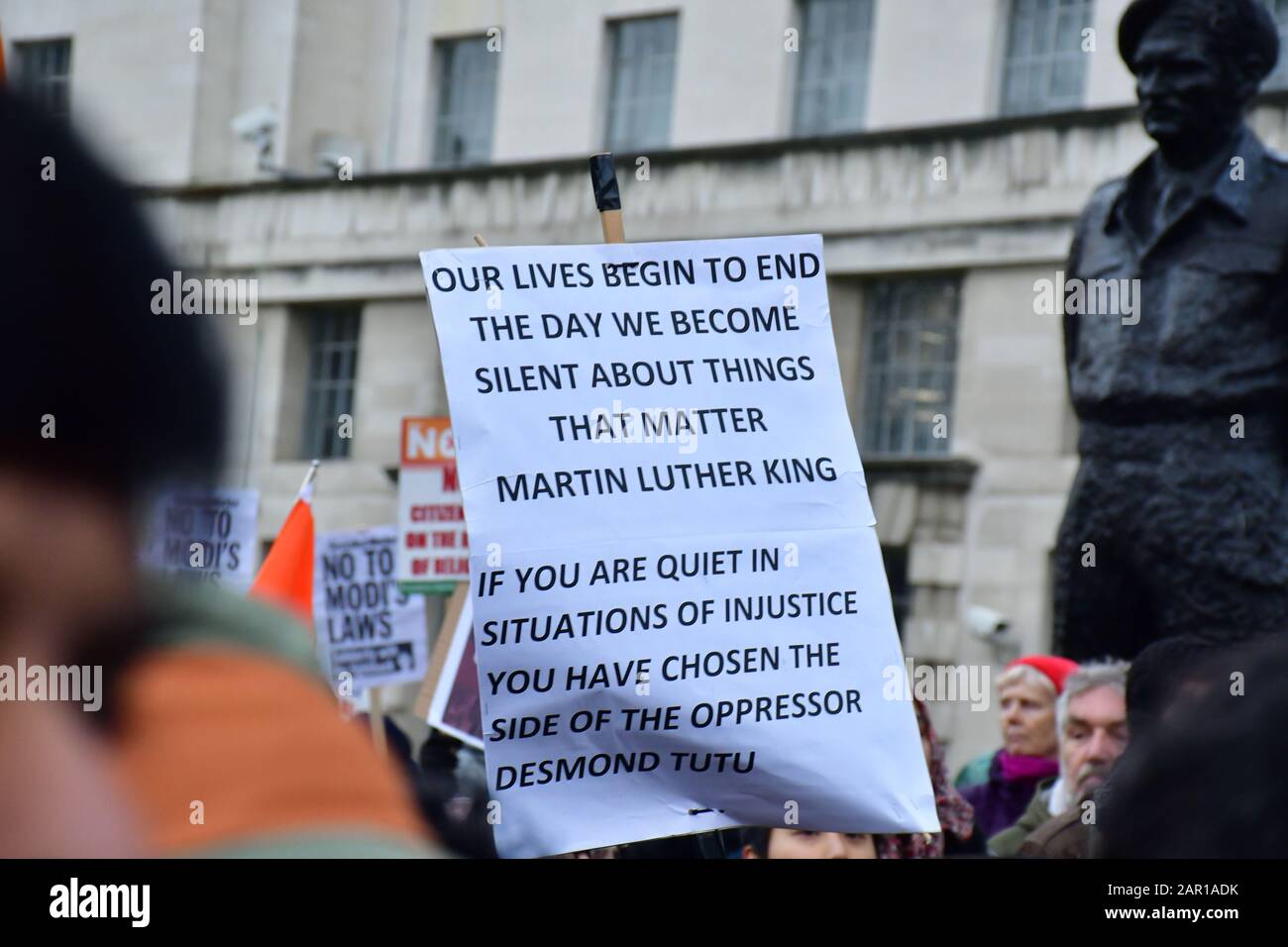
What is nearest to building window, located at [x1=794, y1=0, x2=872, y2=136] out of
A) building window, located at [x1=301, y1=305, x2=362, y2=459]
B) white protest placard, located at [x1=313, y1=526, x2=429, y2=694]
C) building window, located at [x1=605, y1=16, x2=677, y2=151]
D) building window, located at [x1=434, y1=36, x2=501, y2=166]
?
building window, located at [x1=605, y1=16, x2=677, y2=151]

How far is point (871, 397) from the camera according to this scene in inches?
859

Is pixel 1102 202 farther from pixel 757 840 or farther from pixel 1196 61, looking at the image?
pixel 757 840

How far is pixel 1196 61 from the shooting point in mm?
5496

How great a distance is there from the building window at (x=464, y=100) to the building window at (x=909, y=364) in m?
5.68

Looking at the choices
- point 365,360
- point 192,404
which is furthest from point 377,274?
point 192,404

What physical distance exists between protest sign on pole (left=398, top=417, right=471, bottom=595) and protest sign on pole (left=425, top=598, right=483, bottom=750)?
3.17 m

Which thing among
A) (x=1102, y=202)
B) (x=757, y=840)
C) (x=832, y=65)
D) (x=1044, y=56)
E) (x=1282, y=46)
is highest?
(x=832, y=65)

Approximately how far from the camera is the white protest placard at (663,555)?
3.85 metres

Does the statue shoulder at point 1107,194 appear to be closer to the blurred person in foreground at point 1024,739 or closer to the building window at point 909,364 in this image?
the blurred person in foreground at point 1024,739

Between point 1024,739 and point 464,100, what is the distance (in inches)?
779

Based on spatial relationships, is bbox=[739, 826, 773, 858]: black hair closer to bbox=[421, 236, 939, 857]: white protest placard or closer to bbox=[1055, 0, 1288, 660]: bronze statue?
bbox=[421, 236, 939, 857]: white protest placard

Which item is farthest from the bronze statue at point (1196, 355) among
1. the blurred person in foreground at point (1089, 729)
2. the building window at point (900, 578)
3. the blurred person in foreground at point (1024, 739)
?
the building window at point (900, 578)

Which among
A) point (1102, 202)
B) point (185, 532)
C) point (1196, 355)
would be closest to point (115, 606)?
point (185, 532)

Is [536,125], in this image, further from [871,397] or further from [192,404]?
[192,404]
